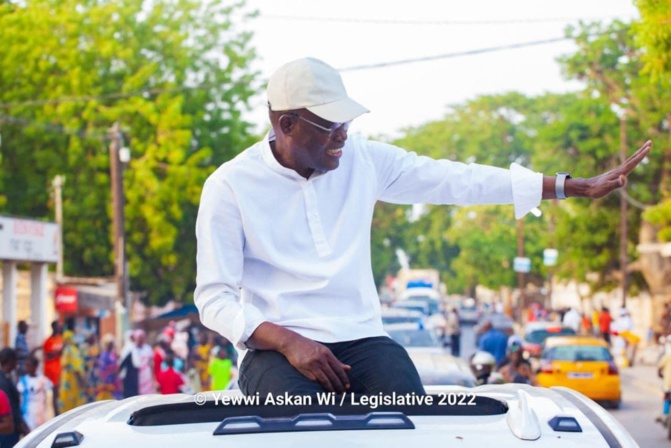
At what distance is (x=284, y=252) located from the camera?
345cm

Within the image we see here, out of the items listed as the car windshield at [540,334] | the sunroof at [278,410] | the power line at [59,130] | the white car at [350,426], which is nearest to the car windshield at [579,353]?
the car windshield at [540,334]

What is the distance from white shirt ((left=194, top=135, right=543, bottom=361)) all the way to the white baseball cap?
0.18m

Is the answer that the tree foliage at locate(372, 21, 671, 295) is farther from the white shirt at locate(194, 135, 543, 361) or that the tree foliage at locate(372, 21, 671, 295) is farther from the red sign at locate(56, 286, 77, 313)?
the white shirt at locate(194, 135, 543, 361)

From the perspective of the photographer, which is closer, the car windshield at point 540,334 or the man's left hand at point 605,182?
the man's left hand at point 605,182

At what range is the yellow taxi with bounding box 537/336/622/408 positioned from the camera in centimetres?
2356

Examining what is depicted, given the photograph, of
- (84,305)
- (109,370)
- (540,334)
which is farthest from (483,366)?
(84,305)

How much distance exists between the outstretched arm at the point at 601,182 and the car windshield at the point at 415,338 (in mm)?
15300

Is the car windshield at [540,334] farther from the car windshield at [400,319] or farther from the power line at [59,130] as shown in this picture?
the power line at [59,130]

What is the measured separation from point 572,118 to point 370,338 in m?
44.0

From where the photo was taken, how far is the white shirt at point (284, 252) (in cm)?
341

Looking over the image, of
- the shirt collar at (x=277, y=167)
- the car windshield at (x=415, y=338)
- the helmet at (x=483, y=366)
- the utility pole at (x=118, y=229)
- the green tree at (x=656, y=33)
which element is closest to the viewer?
the shirt collar at (x=277, y=167)

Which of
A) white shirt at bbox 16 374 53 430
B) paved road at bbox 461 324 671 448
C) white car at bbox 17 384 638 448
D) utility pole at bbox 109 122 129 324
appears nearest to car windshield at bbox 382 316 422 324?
paved road at bbox 461 324 671 448

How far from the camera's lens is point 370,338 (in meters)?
Answer: 3.48

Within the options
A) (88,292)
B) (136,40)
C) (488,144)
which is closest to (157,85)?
(136,40)
